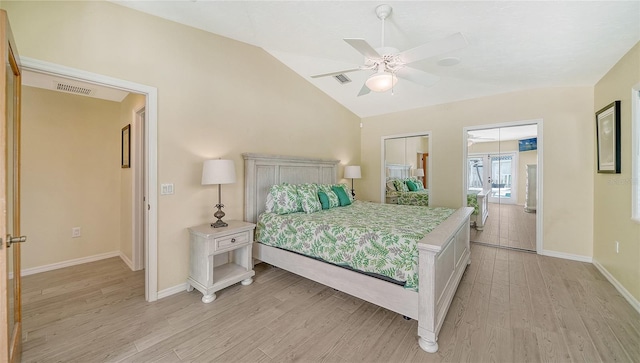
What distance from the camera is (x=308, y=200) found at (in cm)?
325

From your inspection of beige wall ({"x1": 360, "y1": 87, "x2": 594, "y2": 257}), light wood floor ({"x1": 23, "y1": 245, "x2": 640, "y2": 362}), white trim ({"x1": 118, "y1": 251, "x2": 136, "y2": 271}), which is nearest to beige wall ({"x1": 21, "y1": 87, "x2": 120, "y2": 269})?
white trim ({"x1": 118, "y1": 251, "x2": 136, "y2": 271})

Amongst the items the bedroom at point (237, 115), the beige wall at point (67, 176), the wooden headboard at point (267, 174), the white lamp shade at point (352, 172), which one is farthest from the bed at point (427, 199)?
the beige wall at point (67, 176)

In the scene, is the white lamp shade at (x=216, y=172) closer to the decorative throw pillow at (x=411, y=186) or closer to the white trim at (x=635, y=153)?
A: the decorative throw pillow at (x=411, y=186)

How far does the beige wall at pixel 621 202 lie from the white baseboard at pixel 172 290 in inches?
179

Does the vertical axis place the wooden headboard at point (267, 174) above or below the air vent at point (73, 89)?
below

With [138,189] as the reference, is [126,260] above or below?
below

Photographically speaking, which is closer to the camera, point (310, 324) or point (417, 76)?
point (310, 324)

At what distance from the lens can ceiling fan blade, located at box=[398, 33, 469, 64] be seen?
1.71m

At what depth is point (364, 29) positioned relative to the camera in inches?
99.7

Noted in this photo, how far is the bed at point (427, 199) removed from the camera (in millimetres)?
4473

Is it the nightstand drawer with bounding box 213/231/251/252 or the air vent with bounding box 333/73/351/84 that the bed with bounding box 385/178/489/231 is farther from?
the nightstand drawer with bounding box 213/231/251/252

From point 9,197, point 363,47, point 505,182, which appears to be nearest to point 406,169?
point 505,182

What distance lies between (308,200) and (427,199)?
9.32 feet

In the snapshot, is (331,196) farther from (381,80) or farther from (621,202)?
(621,202)
